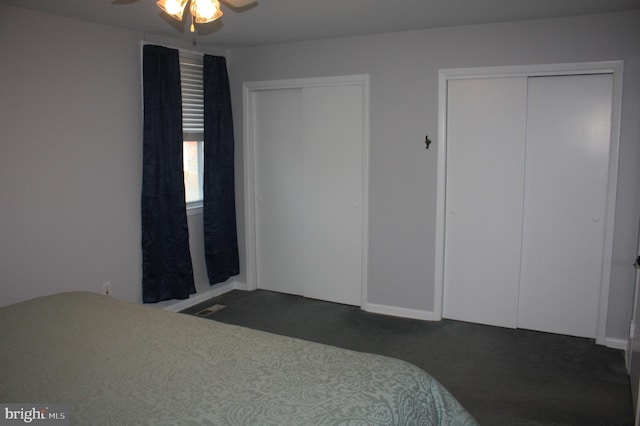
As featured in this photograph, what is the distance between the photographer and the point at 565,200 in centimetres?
388

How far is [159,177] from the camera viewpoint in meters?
4.18

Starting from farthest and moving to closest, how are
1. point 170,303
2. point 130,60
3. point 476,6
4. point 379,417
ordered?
point 170,303, point 130,60, point 476,6, point 379,417

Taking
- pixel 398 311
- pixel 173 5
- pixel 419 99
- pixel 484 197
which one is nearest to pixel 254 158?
pixel 419 99

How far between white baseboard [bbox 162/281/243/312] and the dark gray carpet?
88 millimetres

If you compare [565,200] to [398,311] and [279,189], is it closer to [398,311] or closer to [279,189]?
[398,311]

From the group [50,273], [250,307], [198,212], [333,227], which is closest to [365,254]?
[333,227]

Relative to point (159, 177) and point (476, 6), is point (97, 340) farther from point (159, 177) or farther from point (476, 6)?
point (476, 6)

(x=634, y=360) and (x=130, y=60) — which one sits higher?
(x=130, y=60)

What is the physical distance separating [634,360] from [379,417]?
89.0 inches

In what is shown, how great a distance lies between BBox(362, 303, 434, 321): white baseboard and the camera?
435 centimetres

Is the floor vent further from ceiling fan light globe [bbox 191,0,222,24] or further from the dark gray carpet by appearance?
ceiling fan light globe [bbox 191,0,222,24]

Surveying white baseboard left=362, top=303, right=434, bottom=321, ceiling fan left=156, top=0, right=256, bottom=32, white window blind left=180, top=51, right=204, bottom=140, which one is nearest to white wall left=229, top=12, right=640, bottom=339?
white baseboard left=362, top=303, right=434, bottom=321

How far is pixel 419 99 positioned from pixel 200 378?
310 cm

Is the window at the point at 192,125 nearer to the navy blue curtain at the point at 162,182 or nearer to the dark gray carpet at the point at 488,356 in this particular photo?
the navy blue curtain at the point at 162,182
